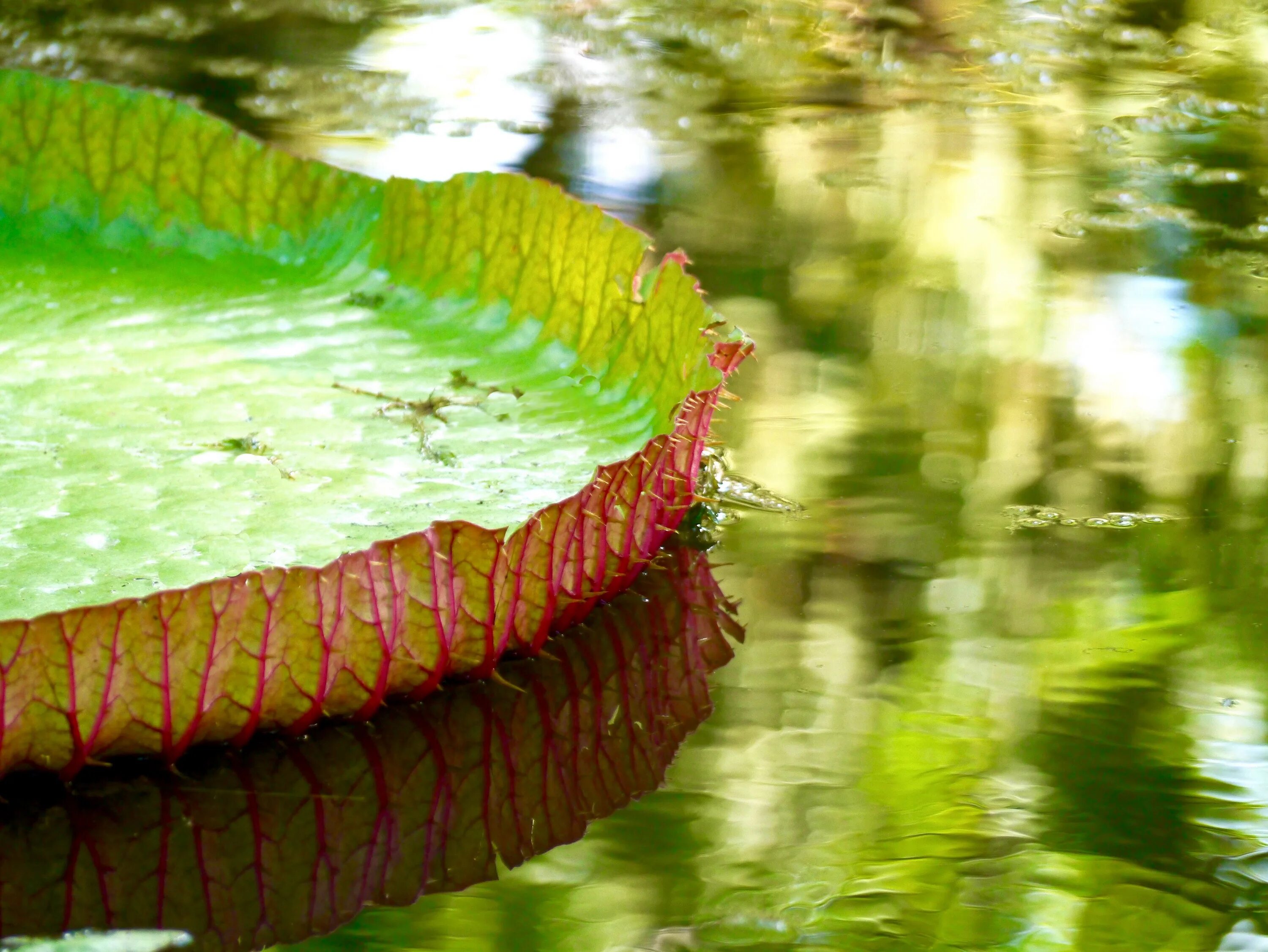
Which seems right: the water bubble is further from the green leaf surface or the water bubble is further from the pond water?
the green leaf surface

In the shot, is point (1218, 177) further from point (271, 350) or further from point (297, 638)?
point (297, 638)

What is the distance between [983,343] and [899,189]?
606 mm

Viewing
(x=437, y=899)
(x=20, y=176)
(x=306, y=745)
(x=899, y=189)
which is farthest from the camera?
(x=899, y=189)

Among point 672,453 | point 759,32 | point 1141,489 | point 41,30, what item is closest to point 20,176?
point 672,453

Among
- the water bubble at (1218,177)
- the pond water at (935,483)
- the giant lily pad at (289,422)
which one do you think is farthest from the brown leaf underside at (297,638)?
the water bubble at (1218,177)

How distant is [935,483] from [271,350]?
0.54 metres

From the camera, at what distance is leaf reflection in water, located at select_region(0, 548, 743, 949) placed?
601mm

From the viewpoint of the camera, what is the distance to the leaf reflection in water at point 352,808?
1.97ft

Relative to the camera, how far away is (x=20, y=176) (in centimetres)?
141

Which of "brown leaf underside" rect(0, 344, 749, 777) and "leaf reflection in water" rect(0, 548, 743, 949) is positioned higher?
"brown leaf underside" rect(0, 344, 749, 777)

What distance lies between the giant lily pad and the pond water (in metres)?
0.11

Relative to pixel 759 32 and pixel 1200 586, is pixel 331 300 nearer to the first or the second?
pixel 1200 586

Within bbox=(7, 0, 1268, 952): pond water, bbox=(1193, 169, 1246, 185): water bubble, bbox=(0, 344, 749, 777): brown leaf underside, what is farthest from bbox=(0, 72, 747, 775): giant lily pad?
bbox=(1193, 169, 1246, 185): water bubble

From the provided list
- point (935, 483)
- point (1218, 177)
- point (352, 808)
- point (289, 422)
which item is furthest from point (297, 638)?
point (1218, 177)
